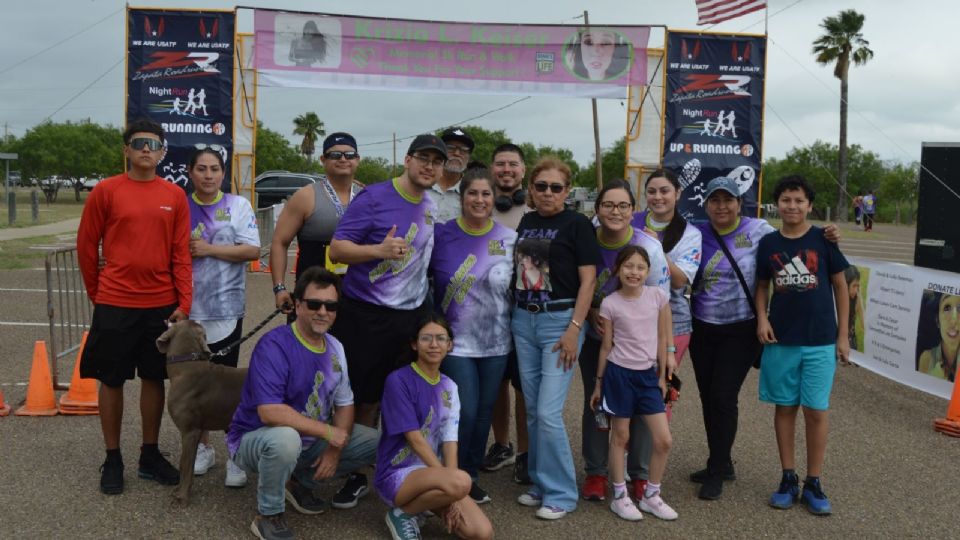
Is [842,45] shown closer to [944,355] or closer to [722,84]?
[722,84]

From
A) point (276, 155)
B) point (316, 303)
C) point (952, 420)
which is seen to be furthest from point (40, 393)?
point (276, 155)

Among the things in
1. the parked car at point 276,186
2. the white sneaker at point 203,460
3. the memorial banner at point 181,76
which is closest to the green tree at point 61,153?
the parked car at point 276,186

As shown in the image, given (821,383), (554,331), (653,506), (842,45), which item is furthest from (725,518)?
(842,45)

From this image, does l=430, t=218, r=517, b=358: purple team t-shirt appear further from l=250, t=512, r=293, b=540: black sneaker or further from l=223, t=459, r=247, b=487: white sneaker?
l=223, t=459, r=247, b=487: white sneaker

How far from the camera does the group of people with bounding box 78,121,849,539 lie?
3.82m

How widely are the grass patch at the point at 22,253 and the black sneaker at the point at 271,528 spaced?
35.9ft

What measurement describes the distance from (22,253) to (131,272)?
14.4 m

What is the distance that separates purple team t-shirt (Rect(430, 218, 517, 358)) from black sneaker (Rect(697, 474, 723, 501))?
1506mm

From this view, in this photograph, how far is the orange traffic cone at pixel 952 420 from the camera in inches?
232

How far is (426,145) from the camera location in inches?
154

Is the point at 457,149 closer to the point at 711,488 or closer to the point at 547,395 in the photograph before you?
the point at 547,395

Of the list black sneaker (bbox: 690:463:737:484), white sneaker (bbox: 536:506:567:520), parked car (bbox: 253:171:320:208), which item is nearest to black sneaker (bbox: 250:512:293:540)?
white sneaker (bbox: 536:506:567:520)

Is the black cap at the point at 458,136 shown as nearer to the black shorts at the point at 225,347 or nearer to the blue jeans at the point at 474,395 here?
the blue jeans at the point at 474,395

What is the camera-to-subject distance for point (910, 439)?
575 cm
